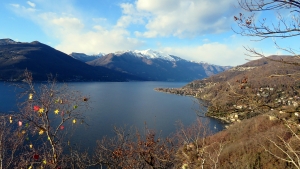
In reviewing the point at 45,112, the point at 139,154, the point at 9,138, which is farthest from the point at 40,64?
the point at 45,112

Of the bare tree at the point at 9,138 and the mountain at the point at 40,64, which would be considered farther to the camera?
the mountain at the point at 40,64

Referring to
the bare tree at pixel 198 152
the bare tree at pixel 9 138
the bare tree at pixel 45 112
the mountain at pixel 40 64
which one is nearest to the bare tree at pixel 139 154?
the bare tree at pixel 198 152

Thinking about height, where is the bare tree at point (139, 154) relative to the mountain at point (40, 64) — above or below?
below

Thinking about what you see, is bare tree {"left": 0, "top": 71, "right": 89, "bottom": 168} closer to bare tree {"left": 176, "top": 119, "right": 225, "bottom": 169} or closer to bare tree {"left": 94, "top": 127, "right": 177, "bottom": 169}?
bare tree {"left": 94, "top": 127, "right": 177, "bottom": 169}

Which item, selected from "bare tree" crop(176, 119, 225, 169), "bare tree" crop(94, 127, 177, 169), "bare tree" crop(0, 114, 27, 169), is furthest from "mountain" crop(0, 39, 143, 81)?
"bare tree" crop(94, 127, 177, 169)

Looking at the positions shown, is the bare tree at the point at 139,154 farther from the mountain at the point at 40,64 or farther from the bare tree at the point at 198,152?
the mountain at the point at 40,64

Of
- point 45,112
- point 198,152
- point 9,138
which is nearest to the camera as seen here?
point 45,112

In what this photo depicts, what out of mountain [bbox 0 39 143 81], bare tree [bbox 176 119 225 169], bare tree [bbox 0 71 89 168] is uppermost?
mountain [bbox 0 39 143 81]

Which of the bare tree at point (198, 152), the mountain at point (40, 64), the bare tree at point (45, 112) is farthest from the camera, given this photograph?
the mountain at point (40, 64)

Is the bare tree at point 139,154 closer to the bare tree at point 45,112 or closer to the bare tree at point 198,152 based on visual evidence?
the bare tree at point 198,152

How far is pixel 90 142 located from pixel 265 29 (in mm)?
23933

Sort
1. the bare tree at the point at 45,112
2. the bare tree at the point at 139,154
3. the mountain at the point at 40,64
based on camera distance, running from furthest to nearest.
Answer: the mountain at the point at 40,64
the bare tree at the point at 139,154
the bare tree at the point at 45,112

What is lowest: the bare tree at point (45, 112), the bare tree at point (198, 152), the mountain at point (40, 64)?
the bare tree at point (198, 152)

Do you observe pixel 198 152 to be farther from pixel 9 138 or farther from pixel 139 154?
pixel 9 138
